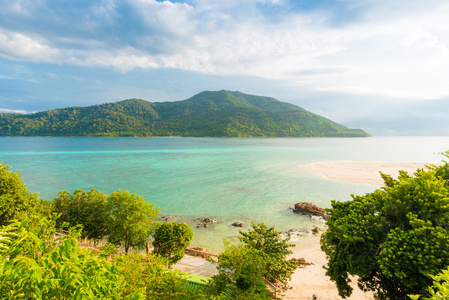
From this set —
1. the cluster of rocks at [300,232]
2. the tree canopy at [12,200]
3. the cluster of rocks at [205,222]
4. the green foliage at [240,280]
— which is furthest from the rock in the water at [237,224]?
the tree canopy at [12,200]

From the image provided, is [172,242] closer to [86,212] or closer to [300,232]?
[86,212]

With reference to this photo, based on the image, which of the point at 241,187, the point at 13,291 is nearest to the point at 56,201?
the point at 13,291

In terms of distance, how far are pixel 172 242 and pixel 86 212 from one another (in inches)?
449

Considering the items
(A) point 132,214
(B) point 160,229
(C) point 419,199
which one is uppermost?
(C) point 419,199

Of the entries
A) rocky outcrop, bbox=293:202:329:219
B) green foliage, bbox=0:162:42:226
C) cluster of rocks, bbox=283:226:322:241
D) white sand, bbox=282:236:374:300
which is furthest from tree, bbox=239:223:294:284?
rocky outcrop, bbox=293:202:329:219

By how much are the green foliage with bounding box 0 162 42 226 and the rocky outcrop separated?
40.3 metres

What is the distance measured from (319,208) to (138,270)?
38872 mm

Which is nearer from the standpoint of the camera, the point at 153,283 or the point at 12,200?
the point at 153,283

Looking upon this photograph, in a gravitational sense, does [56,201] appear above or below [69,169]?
above

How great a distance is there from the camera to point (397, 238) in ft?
44.8

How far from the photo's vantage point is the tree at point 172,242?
73.8 feet

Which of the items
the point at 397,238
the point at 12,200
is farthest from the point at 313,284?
the point at 12,200

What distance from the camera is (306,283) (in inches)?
857

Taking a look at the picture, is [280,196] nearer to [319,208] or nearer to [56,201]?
[319,208]
